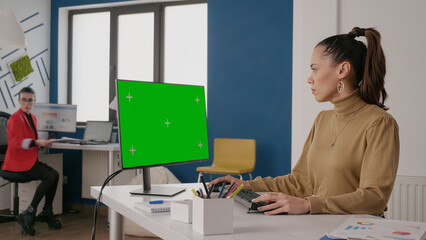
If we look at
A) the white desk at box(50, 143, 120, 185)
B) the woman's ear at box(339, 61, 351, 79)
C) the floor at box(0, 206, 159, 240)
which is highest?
the woman's ear at box(339, 61, 351, 79)

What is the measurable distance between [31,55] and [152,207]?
4271 mm

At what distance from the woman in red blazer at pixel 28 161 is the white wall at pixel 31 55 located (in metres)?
0.59

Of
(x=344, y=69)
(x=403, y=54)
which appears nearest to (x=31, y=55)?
(x=403, y=54)

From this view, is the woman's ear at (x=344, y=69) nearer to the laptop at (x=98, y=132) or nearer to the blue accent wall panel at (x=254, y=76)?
the blue accent wall panel at (x=254, y=76)

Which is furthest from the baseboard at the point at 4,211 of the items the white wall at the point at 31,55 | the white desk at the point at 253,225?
the white desk at the point at 253,225

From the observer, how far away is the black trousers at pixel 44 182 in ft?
14.1

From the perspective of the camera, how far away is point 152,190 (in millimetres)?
1828

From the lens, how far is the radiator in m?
3.16

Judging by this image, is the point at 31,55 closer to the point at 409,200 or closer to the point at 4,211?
the point at 4,211

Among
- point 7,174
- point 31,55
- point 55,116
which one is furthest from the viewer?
point 31,55

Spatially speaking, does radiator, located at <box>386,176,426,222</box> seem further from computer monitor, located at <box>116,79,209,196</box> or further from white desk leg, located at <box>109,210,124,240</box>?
white desk leg, located at <box>109,210,124,240</box>

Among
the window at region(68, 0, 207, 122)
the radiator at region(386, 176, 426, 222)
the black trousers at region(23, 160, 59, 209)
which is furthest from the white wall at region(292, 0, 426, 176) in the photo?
the black trousers at region(23, 160, 59, 209)

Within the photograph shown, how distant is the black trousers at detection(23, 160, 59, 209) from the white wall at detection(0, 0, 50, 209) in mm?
662

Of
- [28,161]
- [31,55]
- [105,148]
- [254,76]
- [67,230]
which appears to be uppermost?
[31,55]
